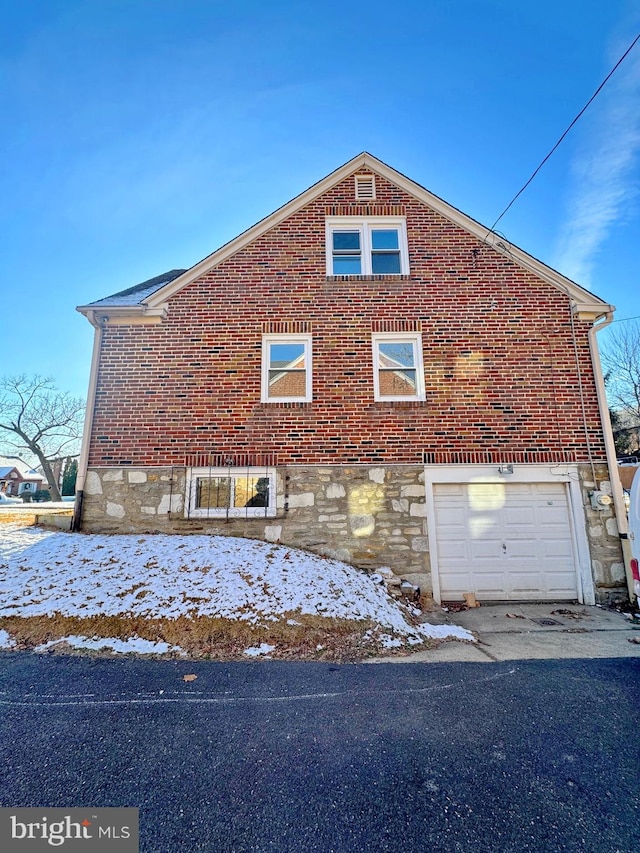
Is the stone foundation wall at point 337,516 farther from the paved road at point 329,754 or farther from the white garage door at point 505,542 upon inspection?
the paved road at point 329,754

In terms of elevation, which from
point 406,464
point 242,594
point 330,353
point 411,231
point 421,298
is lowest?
point 242,594

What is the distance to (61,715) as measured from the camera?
321 cm

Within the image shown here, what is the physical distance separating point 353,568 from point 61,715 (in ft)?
15.3

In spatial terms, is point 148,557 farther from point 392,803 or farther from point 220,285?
point 220,285

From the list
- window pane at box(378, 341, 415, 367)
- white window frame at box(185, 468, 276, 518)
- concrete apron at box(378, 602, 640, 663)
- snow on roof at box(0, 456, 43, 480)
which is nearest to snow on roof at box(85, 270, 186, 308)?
white window frame at box(185, 468, 276, 518)

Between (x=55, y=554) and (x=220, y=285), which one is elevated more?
(x=220, y=285)

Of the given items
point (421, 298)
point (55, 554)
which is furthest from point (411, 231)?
point (55, 554)

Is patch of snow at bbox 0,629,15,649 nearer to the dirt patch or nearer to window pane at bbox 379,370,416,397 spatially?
the dirt patch

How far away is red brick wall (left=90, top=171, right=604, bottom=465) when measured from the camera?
7.73 m

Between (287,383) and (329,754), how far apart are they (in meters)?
6.20

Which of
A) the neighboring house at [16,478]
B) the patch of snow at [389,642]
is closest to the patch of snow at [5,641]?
the patch of snow at [389,642]

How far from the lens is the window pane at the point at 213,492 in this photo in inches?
297

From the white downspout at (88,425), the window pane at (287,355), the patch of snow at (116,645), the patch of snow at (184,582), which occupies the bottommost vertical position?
the patch of snow at (116,645)

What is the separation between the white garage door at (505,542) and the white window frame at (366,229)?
497cm
